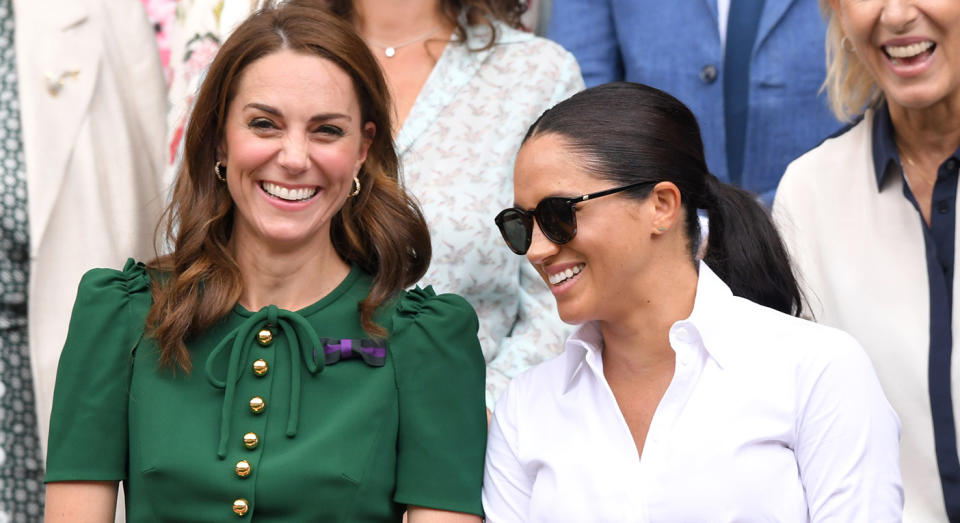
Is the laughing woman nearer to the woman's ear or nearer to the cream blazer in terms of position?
the woman's ear

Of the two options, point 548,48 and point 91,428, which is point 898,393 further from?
point 91,428

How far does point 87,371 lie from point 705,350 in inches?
50.4

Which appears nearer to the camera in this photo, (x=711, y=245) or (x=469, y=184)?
(x=711, y=245)

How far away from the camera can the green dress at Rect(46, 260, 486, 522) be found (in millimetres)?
2771

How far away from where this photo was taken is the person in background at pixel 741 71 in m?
3.88

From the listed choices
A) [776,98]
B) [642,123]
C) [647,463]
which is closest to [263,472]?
[647,463]

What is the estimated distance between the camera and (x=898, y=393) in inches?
130

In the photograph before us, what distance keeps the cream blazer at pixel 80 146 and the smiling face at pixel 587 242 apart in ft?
4.59

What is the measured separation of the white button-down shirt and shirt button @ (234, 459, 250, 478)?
55 centimetres

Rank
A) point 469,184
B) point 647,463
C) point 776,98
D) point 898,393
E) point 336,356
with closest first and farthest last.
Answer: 1. point 647,463
2. point 336,356
3. point 898,393
4. point 469,184
5. point 776,98

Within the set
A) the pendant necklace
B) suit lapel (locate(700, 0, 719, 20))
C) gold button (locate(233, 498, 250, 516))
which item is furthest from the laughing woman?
suit lapel (locate(700, 0, 719, 20))

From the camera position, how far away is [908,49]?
326cm

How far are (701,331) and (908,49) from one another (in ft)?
3.29

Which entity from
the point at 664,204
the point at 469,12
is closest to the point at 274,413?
the point at 664,204
